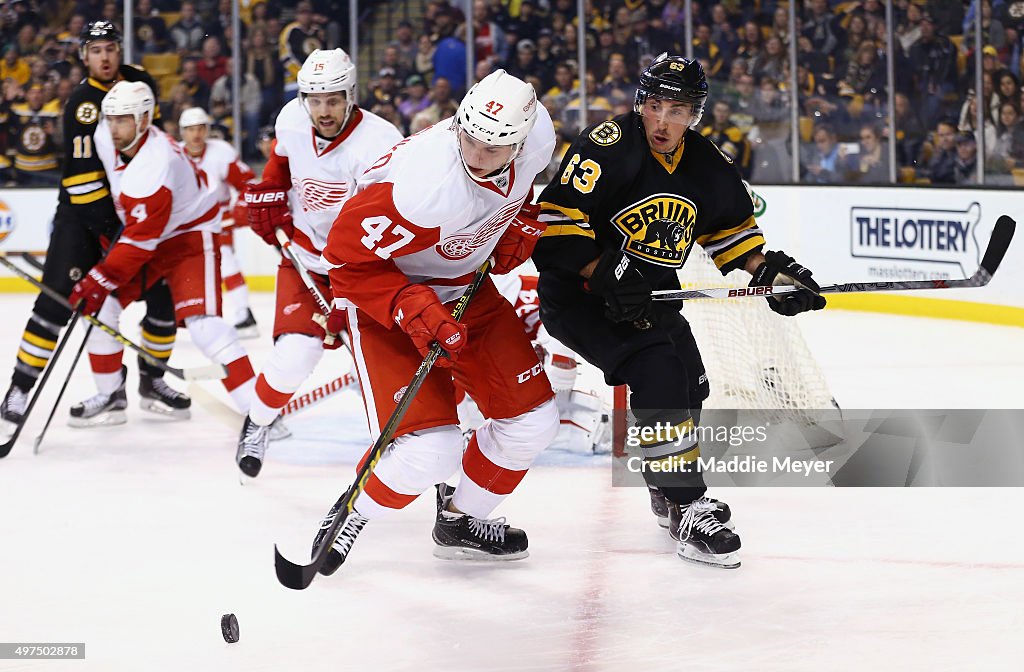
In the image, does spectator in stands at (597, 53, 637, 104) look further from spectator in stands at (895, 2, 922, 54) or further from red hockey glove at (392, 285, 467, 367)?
red hockey glove at (392, 285, 467, 367)

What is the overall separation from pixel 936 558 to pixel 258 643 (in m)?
1.51

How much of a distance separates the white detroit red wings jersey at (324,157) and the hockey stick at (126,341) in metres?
0.84

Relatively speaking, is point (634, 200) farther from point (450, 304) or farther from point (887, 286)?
point (887, 286)

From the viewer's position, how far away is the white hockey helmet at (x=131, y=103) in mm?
4109

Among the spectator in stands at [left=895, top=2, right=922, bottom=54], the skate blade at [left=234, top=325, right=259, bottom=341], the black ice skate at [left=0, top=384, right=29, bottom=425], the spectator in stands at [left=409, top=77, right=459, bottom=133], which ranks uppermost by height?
the spectator in stands at [left=895, top=2, right=922, bottom=54]

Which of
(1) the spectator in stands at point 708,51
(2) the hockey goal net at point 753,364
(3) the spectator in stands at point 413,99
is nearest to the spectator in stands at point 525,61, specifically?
(3) the spectator in stands at point 413,99

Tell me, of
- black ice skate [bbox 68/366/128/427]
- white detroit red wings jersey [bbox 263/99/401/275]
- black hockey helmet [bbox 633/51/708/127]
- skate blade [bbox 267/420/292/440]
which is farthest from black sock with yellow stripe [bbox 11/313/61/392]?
black hockey helmet [bbox 633/51/708/127]

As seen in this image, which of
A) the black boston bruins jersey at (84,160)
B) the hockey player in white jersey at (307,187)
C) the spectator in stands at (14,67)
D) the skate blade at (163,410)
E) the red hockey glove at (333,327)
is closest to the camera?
the red hockey glove at (333,327)

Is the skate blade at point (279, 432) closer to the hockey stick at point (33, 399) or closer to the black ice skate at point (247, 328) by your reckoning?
the hockey stick at point (33, 399)

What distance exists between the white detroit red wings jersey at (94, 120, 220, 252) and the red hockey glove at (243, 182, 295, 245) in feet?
1.38

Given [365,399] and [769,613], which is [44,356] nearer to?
[365,399]

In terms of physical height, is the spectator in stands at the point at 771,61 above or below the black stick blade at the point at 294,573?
above

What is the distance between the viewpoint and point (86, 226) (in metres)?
4.37

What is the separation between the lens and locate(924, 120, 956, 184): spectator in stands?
21.3 ft
